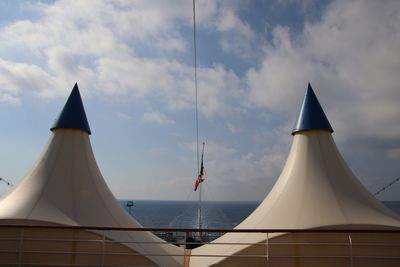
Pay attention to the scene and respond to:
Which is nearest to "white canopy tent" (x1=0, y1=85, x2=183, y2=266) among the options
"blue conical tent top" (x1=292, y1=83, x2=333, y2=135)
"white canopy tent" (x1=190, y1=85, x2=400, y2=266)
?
"white canopy tent" (x1=190, y1=85, x2=400, y2=266)

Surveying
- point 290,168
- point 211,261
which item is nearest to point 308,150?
point 290,168

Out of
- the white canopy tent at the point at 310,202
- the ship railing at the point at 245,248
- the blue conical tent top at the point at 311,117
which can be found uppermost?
the blue conical tent top at the point at 311,117

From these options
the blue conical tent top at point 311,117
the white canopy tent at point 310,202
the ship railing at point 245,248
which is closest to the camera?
the ship railing at point 245,248

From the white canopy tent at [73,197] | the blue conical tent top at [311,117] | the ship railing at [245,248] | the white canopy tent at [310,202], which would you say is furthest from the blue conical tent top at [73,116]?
the blue conical tent top at [311,117]

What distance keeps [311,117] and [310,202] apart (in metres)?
2.10

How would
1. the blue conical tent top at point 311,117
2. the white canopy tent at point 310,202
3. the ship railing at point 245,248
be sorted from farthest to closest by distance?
the blue conical tent top at point 311,117 < the white canopy tent at point 310,202 < the ship railing at point 245,248

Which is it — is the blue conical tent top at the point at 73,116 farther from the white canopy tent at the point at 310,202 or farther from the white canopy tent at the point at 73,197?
the white canopy tent at the point at 310,202

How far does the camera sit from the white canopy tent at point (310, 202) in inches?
234

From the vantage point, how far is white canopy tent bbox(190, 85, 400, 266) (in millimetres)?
5945

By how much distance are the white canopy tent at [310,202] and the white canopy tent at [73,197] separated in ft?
4.74

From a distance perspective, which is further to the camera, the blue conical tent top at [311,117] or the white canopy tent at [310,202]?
the blue conical tent top at [311,117]

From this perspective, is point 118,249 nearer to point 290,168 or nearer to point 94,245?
point 94,245

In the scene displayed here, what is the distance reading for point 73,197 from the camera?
257 inches

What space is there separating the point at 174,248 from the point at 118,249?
1961 mm
